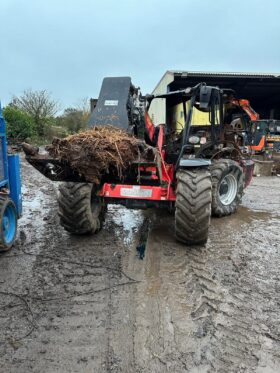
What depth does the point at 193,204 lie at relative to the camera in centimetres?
459

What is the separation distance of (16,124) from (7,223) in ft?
60.7

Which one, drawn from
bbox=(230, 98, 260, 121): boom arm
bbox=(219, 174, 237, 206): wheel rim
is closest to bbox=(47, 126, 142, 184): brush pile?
bbox=(219, 174, 237, 206): wheel rim

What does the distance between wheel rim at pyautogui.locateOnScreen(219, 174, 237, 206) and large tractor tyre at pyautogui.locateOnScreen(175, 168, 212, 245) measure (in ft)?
6.90

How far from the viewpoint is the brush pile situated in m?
4.60

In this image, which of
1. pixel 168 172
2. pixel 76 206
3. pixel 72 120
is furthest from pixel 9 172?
pixel 72 120

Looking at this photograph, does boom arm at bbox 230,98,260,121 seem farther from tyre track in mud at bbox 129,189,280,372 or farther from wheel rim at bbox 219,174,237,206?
tyre track in mud at bbox 129,189,280,372

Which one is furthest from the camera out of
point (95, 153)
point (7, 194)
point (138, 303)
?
point (7, 194)

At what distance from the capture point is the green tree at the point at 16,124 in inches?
856

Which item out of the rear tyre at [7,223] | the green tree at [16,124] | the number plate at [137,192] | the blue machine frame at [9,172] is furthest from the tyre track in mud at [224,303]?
the green tree at [16,124]

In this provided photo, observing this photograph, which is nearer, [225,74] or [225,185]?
[225,185]

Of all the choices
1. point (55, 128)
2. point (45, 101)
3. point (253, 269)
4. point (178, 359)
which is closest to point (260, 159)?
point (253, 269)

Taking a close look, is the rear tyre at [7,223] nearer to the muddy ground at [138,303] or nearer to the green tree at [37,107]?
the muddy ground at [138,303]

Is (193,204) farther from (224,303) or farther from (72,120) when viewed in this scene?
(72,120)

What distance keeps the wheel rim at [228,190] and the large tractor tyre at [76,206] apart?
2.69 metres
